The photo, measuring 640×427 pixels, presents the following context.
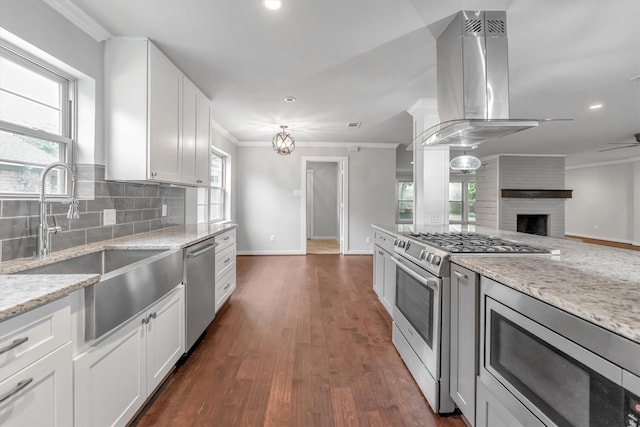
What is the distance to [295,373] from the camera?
6.58 feet

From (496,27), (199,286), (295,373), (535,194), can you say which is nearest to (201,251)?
(199,286)

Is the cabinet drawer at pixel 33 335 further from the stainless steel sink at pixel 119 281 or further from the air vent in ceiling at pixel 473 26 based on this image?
the air vent in ceiling at pixel 473 26

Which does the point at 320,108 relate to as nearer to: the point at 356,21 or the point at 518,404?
the point at 356,21

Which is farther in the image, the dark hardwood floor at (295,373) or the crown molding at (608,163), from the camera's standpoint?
the crown molding at (608,163)

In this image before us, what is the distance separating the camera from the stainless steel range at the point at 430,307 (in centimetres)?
155

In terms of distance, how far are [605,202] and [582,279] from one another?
11.2 meters

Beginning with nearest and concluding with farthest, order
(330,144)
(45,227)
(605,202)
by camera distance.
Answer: (45,227) → (330,144) → (605,202)

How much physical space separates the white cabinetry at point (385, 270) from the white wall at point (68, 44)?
2.47 m

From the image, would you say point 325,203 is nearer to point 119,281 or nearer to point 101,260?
point 101,260

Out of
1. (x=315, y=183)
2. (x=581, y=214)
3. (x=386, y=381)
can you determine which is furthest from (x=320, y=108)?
(x=581, y=214)

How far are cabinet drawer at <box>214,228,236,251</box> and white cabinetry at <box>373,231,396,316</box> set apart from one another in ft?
5.33

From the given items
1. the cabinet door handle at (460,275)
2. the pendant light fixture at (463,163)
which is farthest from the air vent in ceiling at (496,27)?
the pendant light fixture at (463,163)

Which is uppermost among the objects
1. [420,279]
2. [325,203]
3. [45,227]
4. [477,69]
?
[477,69]

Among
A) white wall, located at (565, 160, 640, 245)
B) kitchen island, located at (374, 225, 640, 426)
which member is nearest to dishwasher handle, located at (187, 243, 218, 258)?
kitchen island, located at (374, 225, 640, 426)
